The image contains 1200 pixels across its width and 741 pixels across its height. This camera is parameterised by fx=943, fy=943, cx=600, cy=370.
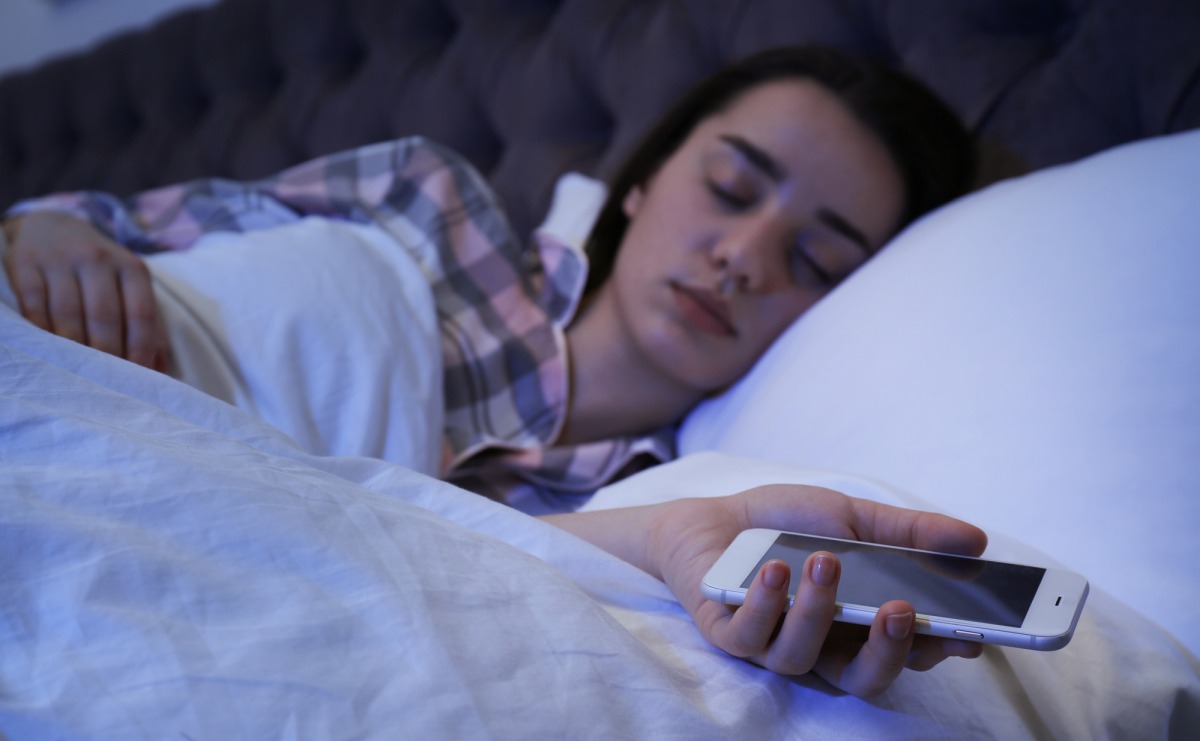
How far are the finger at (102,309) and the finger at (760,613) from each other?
443 mm

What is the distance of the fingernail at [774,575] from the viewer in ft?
0.99

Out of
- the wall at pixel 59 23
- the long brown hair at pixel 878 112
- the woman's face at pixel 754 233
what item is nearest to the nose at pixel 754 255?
the woman's face at pixel 754 233

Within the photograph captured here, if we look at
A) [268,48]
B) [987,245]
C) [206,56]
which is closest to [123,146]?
[206,56]

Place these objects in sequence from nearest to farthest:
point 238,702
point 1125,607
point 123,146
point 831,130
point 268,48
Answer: point 238,702, point 1125,607, point 831,130, point 268,48, point 123,146

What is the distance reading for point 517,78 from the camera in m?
1.12

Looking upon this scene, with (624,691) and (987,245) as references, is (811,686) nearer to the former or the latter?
(624,691)

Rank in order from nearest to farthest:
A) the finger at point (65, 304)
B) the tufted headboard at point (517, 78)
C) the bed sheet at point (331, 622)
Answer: the bed sheet at point (331, 622) → the finger at point (65, 304) → the tufted headboard at point (517, 78)

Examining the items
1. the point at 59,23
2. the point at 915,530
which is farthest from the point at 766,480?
the point at 59,23

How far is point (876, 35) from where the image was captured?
2.86 ft

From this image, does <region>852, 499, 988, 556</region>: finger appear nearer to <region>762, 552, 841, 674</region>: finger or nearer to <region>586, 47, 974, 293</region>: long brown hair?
<region>762, 552, 841, 674</region>: finger

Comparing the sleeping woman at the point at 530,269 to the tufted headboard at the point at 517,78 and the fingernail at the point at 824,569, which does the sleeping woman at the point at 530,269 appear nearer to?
the tufted headboard at the point at 517,78

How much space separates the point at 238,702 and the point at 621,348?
2.03ft

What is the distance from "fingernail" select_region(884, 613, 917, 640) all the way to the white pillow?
182 mm

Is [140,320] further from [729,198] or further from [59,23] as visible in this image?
[59,23]
